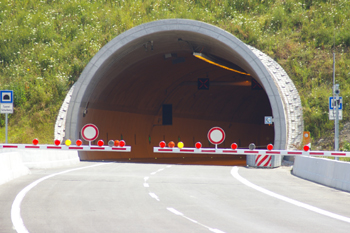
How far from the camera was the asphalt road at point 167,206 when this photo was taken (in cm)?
863

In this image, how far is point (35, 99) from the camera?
32.7 metres

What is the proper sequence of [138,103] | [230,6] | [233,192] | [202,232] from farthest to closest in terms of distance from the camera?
[230,6]
[138,103]
[233,192]
[202,232]

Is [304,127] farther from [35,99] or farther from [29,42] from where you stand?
[29,42]

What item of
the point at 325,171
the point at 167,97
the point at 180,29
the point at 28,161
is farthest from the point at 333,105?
the point at 167,97

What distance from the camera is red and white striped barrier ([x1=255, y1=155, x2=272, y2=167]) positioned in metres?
25.2

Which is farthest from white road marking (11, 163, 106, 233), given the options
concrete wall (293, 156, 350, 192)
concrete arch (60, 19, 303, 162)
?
concrete arch (60, 19, 303, 162)

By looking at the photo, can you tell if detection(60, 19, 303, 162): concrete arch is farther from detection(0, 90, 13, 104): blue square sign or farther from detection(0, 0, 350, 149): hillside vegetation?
detection(0, 90, 13, 104): blue square sign

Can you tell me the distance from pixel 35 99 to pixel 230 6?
49.8 feet

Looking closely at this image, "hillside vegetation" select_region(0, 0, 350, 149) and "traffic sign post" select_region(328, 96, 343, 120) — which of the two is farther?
"hillside vegetation" select_region(0, 0, 350, 149)

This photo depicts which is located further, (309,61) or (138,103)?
(138,103)

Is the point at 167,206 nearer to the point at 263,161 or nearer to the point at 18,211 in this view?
the point at 18,211

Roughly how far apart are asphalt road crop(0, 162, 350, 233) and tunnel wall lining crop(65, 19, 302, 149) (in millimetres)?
9296

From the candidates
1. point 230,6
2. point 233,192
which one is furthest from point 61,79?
point 233,192

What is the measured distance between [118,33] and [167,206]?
26.0m
